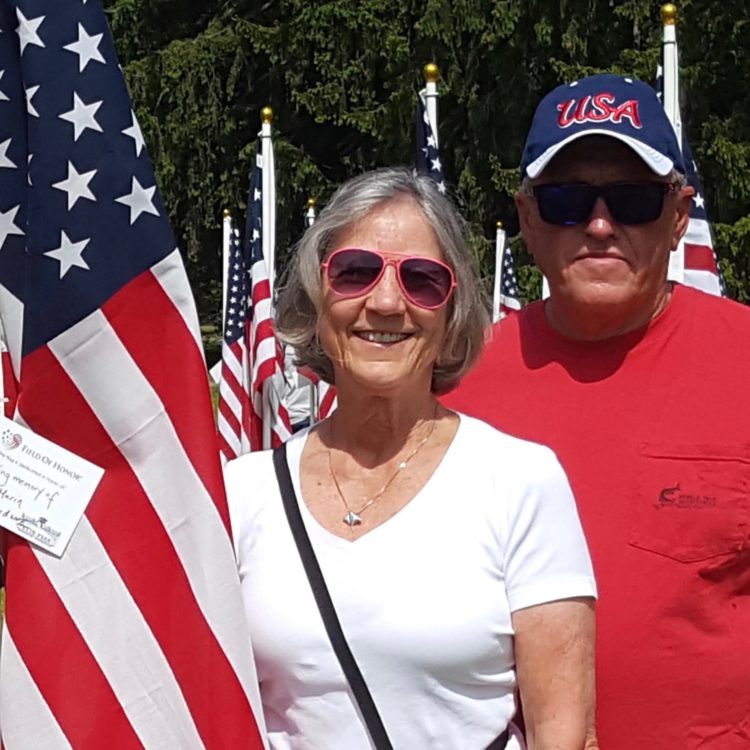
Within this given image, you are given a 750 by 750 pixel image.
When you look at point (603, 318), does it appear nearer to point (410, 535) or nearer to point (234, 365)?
point (410, 535)

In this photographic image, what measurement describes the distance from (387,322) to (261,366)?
7.17 m

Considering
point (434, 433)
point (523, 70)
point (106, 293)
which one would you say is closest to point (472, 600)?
point (434, 433)

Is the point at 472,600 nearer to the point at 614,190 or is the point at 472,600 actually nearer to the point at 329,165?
the point at 614,190

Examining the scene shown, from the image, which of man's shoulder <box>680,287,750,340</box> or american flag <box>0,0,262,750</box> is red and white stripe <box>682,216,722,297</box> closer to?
man's shoulder <box>680,287,750,340</box>

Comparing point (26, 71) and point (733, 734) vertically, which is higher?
point (26, 71)

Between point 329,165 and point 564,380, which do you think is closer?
point 564,380

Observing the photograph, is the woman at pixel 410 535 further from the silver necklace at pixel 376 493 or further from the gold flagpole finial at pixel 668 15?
the gold flagpole finial at pixel 668 15

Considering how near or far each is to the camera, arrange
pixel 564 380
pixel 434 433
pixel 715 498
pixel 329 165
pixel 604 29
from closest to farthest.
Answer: pixel 434 433, pixel 715 498, pixel 564 380, pixel 604 29, pixel 329 165

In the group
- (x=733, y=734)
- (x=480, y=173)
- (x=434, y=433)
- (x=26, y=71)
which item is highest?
(x=480, y=173)

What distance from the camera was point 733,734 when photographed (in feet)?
9.72

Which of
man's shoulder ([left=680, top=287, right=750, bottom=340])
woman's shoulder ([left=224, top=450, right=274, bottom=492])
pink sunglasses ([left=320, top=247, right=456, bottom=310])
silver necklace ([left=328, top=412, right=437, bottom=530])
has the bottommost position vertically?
silver necklace ([left=328, top=412, right=437, bottom=530])

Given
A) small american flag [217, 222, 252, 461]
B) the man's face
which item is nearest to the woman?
the man's face

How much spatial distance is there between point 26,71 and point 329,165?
96.8 feet

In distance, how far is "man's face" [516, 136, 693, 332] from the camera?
10.2 feet
